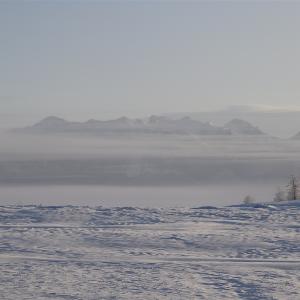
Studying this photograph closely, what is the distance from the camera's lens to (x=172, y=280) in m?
9.77

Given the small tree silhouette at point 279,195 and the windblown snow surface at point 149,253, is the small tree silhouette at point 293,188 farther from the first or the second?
the windblown snow surface at point 149,253

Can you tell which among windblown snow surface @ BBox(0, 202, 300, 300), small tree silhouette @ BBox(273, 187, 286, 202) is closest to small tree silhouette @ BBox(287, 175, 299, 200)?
small tree silhouette @ BBox(273, 187, 286, 202)

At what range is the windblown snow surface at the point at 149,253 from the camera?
9.29 m

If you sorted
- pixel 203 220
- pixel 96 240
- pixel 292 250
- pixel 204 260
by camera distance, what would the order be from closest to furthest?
pixel 204 260, pixel 292 250, pixel 96 240, pixel 203 220

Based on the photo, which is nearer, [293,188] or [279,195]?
[293,188]

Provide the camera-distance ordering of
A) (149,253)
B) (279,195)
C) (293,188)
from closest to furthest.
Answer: (149,253) < (293,188) < (279,195)

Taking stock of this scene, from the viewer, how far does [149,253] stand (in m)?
12.0

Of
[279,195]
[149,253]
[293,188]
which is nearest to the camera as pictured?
[149,253]

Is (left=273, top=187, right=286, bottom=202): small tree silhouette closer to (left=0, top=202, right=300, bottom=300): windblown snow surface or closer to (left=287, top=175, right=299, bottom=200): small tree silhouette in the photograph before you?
(left=287, top=175, right=299, bottom=200): small tree silhouette

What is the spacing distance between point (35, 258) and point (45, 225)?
371 centimetres

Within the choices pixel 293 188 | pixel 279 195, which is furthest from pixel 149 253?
pixel 279 195

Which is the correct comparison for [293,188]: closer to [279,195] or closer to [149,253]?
[279,195]

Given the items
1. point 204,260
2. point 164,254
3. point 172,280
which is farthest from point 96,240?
point 172,280

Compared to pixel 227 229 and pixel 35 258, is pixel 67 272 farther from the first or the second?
pixel 227 229
